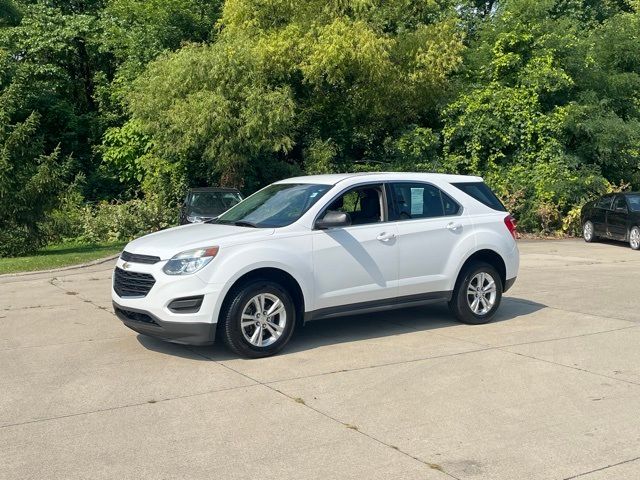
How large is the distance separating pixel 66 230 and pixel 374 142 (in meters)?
13.2

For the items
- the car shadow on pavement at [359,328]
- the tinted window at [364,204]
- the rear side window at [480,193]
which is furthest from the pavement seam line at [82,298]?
the rear side window at [480,193]

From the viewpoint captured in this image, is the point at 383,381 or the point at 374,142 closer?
the point at 383,381

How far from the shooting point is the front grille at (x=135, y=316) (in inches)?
297

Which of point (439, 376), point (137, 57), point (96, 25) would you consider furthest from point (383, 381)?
point (96, 25)

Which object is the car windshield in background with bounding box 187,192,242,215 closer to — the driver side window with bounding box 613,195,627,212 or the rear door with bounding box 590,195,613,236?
the rear door with bounding box 590,195,613,236

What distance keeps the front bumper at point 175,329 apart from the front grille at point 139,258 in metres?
0.49

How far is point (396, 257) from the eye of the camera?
8609 millimetres

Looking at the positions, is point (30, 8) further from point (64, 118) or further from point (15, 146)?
point (15, 146)

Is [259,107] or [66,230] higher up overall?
[259,107]

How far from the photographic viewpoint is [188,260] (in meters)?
7.45

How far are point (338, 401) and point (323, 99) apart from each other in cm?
2246

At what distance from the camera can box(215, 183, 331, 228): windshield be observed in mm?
8297

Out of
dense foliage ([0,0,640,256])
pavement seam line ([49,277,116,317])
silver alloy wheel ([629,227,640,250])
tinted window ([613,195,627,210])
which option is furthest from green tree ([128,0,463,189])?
pavement seam line ([49,277,116,317])

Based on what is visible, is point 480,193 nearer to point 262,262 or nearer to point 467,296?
point 467,296
